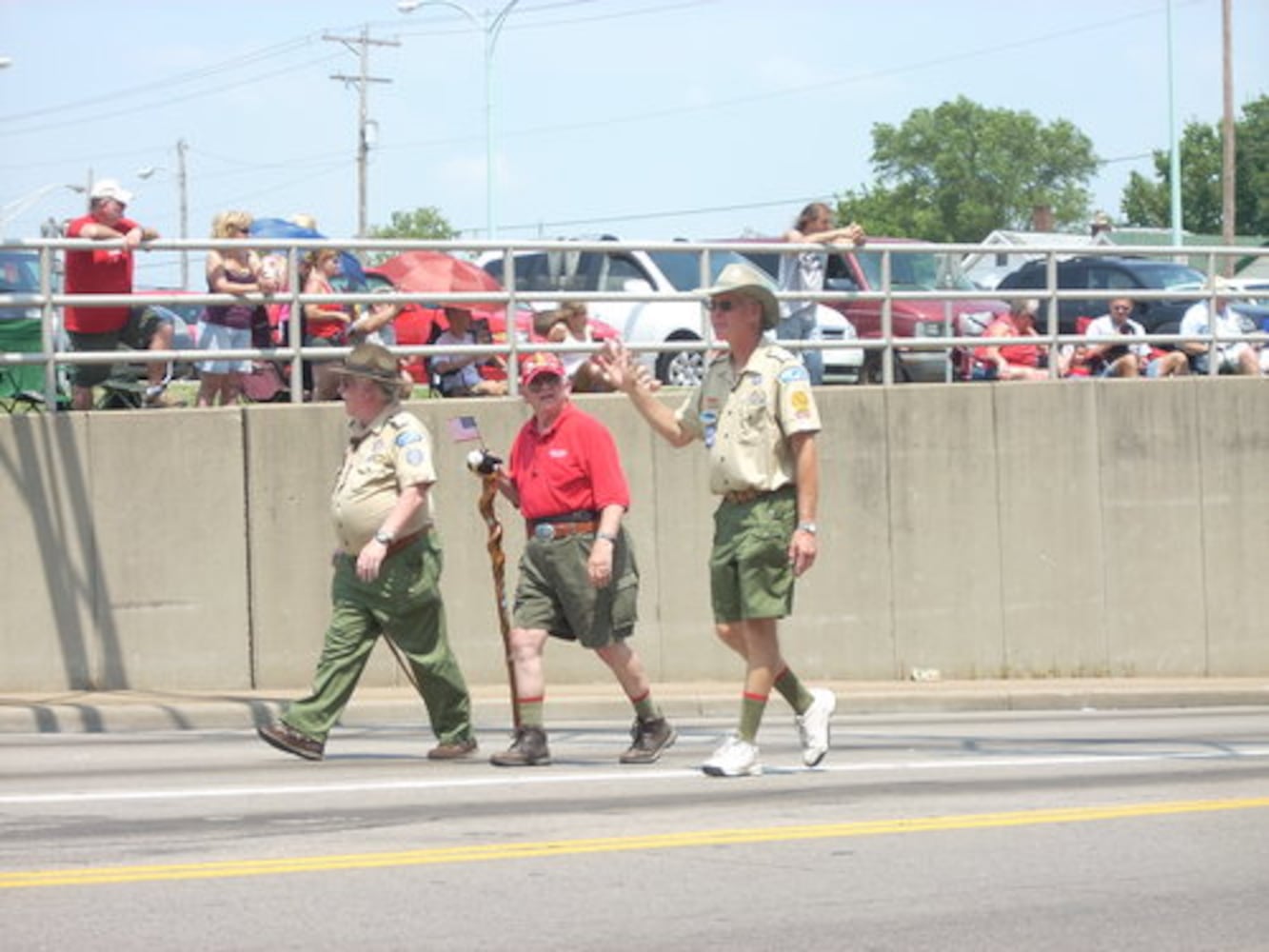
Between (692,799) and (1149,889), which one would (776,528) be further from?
(1149,889)

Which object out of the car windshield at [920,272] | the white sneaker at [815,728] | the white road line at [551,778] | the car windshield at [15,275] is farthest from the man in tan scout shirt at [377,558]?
the car windshield at [920,272]

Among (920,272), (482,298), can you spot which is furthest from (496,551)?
(920,272)

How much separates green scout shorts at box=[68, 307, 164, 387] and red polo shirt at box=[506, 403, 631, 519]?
17.5ft

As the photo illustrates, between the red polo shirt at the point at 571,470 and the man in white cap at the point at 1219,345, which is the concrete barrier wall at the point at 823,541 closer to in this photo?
the man in white cap at the point at 1219,345

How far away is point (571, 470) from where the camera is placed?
10.3 metres

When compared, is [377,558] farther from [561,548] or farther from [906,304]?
[906,304]

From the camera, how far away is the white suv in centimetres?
1883

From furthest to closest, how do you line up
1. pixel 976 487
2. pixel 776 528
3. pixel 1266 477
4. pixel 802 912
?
1. pixel 1266 477
2. pixel 976 487
3. pixel 776 528
4. pixel 802 912

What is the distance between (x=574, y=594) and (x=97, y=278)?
226 inches

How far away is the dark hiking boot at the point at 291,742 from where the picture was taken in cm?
1016

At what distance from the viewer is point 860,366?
18.8m

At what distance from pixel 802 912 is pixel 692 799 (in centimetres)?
230

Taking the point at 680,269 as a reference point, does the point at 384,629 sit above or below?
below

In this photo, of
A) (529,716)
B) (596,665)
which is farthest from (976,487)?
(529,716)
